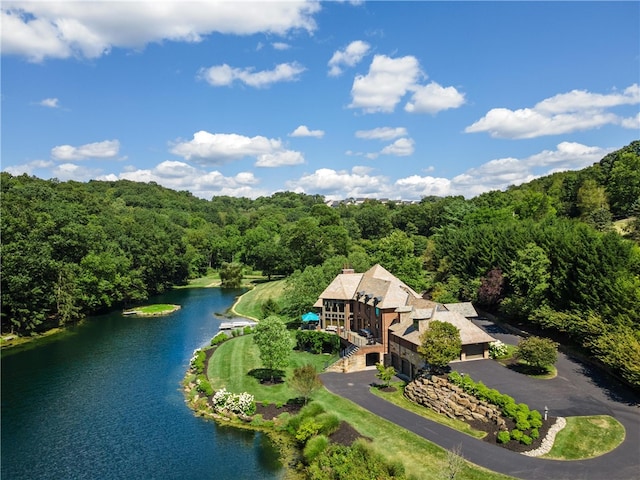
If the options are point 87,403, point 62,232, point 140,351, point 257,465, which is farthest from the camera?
point 62,232

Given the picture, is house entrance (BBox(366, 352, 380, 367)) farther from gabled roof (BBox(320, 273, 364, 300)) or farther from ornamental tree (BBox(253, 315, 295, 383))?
gabled roof (BBox(320, 273, 364, 300))

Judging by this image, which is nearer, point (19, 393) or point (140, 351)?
point (19, 393)

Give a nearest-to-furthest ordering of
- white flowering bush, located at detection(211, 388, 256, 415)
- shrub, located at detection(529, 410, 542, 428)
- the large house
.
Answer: shrub, located at detection(529, 410, 542, 428)
white flowering bush, located at detection(211, 388, 256, 415)
the large house

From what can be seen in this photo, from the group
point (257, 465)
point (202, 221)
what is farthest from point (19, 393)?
point (202, 221)

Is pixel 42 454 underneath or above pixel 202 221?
underneath

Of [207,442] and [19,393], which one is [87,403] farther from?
[207,442]

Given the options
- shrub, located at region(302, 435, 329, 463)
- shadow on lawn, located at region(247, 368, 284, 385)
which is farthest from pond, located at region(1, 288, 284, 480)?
shadow on lawn, located at region(247, 368, 284, 385)

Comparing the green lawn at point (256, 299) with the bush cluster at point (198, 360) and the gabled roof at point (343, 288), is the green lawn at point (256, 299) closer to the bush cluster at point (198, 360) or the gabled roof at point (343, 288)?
the gabled roof at point (343, 288)
